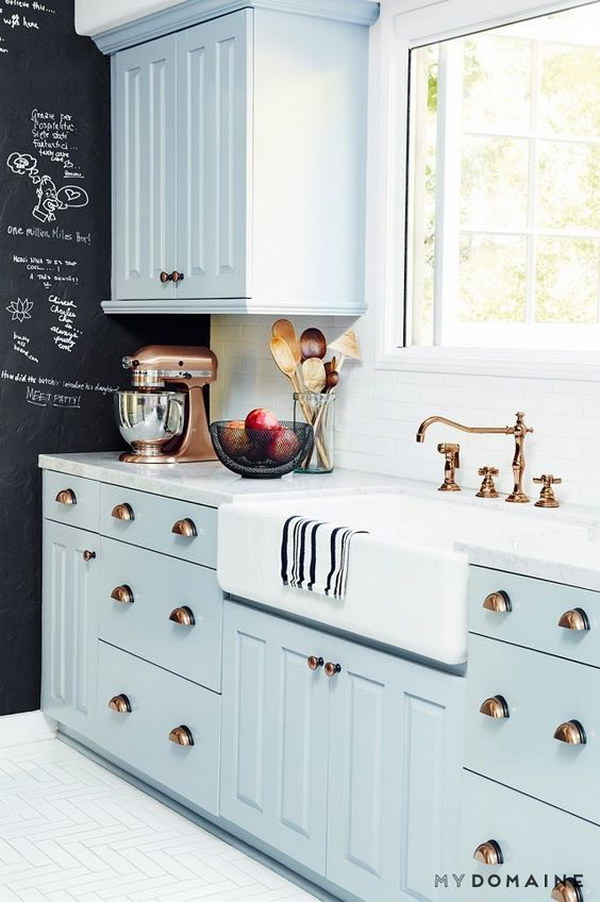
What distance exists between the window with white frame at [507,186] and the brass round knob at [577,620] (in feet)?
4.52

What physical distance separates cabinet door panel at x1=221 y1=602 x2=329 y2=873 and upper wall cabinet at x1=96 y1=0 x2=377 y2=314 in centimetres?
102

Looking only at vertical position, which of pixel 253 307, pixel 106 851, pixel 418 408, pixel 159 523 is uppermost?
pixel 253 307

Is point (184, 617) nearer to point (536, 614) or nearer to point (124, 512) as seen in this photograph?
point (124, 512)

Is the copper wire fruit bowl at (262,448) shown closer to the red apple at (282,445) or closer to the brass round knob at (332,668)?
the red apple at (282,445)

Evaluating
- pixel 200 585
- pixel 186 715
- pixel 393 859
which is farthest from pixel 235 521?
pixel 393 859

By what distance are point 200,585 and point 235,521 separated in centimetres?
30

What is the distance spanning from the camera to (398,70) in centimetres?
370

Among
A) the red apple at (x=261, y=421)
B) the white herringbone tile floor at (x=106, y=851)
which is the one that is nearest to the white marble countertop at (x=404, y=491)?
the red apple at (x=261, y=421)

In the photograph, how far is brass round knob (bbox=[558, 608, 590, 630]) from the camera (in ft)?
7.27

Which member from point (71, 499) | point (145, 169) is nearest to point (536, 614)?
point (71, 499)

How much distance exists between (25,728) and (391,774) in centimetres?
190

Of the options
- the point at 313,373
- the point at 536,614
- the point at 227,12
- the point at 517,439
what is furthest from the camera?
the point at 313,373

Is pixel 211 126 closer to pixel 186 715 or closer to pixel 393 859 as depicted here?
pixel 186 715

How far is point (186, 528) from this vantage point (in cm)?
338
